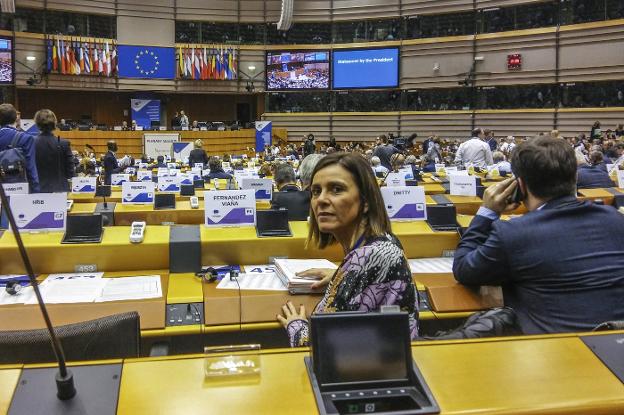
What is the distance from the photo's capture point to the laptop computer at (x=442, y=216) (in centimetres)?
395

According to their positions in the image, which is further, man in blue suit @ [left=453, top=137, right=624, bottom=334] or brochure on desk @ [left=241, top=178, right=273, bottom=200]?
brochure on desk @ [left=241, top=178, right=273, bottom=200]

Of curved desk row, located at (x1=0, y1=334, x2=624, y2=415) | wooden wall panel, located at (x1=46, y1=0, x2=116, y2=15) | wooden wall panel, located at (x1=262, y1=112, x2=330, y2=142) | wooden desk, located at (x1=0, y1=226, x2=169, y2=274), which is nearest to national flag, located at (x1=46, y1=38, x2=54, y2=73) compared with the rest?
wooden wall panel, located at (x1=46, y1=0, x2=116, y2=15)

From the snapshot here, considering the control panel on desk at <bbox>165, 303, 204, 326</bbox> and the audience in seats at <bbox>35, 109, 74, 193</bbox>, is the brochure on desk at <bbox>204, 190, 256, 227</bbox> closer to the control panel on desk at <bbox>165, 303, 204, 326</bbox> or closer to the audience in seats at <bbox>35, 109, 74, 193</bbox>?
the control panel on desk at <bbox>165, 303, 204, 326</bbox>

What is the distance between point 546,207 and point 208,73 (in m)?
21.3

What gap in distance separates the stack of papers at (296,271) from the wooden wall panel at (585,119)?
1780 centimetres

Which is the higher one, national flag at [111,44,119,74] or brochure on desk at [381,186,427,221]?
national flag at [111,44,119,74]

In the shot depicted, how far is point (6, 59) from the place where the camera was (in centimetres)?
1978

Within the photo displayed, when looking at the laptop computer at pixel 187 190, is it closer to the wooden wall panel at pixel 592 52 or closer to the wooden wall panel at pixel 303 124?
the wooden wall panel at pixel 592 52

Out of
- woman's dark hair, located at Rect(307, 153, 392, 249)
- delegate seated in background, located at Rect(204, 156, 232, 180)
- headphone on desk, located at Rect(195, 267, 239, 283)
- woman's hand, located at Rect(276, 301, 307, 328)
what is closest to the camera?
woman's dark hair, located at Rect(307, 153, 392, 249)

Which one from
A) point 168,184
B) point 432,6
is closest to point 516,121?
point 432,6

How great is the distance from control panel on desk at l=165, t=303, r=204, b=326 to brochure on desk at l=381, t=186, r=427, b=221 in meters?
1.64

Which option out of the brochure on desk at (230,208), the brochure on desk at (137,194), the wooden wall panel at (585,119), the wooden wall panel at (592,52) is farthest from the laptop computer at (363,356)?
the wooden wall panel at (592,52)

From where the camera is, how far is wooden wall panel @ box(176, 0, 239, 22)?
22.6 m

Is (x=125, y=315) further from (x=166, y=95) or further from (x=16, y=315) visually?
(x=166, y=95)
